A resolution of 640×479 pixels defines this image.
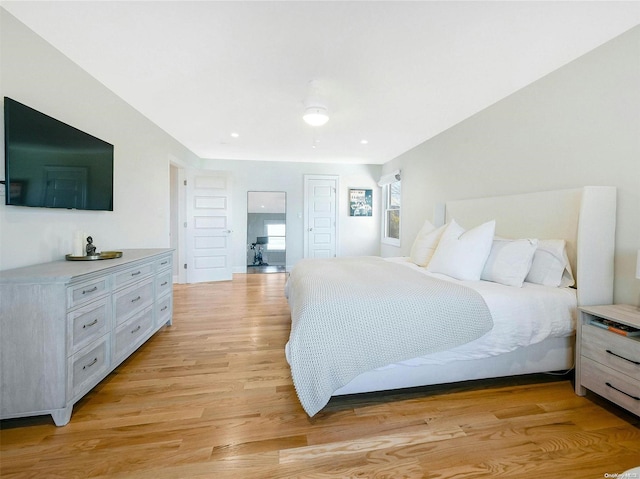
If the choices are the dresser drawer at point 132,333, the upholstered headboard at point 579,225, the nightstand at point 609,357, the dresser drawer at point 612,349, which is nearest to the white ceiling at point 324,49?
the upholstered headboard at point 579,225

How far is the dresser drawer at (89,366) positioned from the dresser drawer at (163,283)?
769 mm

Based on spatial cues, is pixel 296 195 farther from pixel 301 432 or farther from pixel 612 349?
pixel 612 349

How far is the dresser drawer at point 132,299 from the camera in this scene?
1.95m

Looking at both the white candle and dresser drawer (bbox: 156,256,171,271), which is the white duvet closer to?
dresser drawer (bbox: 156,256,171,271)

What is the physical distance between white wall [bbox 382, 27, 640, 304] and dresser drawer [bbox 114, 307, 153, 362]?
3494mm

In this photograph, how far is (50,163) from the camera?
75.0 inches

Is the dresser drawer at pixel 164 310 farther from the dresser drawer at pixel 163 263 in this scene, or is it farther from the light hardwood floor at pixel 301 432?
the light hardwood floor at pixel 301 432

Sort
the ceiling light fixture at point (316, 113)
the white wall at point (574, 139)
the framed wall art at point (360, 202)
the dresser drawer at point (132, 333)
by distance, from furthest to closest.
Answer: the framed wall art at point (360, 202) → the ceiling light fixture at point (316, 113) → the dresser drawer at point (132, 333) → the white wall at point (574, 139)

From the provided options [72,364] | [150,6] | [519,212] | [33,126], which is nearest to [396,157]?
[519,212]

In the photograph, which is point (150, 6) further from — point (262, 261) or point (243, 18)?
point (262, 261)

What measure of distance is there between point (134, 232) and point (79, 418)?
82.8 inches

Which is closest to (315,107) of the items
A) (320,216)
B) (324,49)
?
(324,49)

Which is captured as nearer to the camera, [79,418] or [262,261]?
[79,418]

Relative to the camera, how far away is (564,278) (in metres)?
2.09
